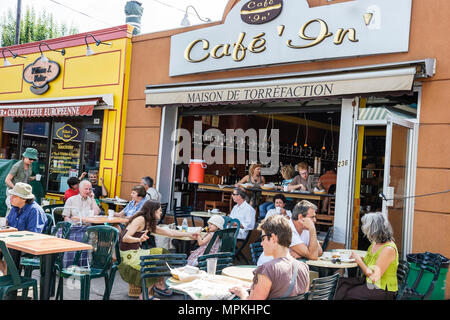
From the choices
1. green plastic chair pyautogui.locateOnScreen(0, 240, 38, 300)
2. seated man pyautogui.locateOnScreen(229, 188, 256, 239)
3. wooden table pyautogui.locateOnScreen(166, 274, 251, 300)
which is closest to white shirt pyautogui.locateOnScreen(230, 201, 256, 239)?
seated man pyautogui.locateOnScreen(229, 188, 256, 239)

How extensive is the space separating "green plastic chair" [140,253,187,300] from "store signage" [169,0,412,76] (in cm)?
429

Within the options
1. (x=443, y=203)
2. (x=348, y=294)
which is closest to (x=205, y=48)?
(x=443, y=203)

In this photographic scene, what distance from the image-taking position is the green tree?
25.1 m

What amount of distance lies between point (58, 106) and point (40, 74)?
176 cm

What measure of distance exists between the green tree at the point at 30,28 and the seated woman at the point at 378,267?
2469cm

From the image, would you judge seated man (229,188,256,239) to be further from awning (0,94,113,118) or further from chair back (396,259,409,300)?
awning (0,94,113,118)

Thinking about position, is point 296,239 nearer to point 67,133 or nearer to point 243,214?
point 243,214

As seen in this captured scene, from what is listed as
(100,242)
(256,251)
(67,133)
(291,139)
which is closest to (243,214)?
(256,251)

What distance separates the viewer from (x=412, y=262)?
557 centimetres

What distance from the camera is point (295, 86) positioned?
711 centimetres

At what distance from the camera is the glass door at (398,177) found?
5848mm

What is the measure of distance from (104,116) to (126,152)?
104 cm

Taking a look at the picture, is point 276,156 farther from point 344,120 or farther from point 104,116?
point 344,120

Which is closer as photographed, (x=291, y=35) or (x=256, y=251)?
(x=256, y=251)
